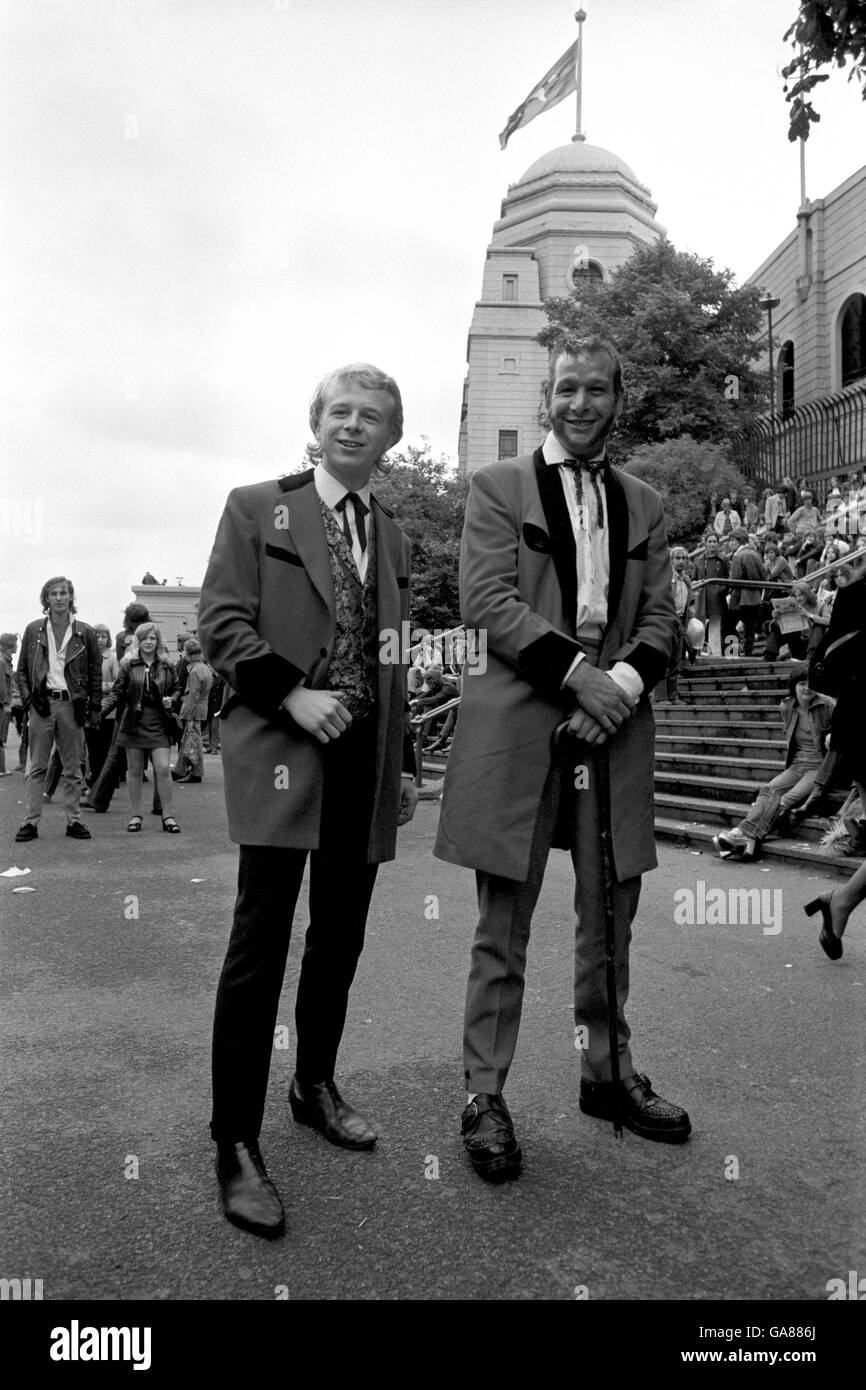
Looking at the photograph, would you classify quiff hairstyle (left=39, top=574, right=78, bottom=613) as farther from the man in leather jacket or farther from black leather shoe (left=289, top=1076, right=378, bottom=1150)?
black leather shoe (left=289, top=1076, right=378, bottom=1150)

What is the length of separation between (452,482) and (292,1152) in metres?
47.8

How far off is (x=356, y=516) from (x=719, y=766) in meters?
7.79

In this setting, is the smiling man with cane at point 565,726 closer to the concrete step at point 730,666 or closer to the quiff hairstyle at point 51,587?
the quiff hairstyle at point 51,587

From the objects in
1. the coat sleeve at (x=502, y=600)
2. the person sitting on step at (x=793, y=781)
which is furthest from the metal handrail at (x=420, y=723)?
the coat sleeve at (x=502, y=600)

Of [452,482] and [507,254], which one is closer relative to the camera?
[452,482]

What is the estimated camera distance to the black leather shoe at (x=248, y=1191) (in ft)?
7.89

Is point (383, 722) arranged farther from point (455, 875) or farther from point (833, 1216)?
point (455, 875)

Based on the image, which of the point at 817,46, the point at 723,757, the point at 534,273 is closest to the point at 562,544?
the point at 817,46

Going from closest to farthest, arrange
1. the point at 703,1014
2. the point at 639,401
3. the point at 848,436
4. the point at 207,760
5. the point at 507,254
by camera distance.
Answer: the point at 703,1014, the point at 207,760, the point at 848,436, the point at 639,401, the point at 507,254

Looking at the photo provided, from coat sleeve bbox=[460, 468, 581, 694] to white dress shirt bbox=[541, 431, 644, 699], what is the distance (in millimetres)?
147

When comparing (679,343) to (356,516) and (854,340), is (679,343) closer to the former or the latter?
(854,340)

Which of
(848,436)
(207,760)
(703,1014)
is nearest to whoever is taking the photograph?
(703,1014)

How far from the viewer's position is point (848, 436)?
2594 centimetres
